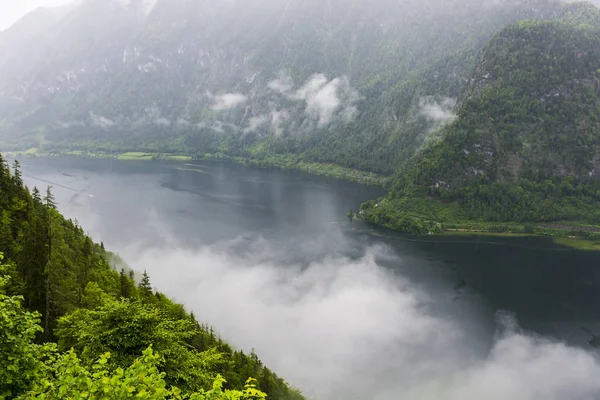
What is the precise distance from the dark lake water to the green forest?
2320 cm

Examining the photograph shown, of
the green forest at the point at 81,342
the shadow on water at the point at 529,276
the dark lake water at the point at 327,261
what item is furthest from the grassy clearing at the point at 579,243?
the green forest at the point at 81,342

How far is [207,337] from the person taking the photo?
49875mm

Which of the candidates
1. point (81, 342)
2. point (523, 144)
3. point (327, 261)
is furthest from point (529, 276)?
point (81, 342)

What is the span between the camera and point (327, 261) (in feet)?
313

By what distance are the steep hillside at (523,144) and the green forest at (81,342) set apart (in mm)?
100378

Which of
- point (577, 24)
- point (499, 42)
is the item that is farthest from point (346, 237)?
point (577, 24)

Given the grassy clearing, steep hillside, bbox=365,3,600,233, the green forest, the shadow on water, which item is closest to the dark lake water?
the shadow on water

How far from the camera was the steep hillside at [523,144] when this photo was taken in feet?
444

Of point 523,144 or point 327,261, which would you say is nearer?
point 327,261

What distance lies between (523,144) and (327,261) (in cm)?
9743

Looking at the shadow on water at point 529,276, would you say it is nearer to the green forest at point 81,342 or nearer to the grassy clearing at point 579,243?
the grassy clearing at point 579,243

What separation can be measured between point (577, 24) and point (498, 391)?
640 ft

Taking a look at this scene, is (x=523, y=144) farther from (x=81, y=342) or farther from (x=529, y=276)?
(x=81, y=342)

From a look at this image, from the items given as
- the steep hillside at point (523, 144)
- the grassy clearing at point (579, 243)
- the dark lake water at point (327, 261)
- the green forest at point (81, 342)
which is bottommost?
the dark lake water at point (327, 261)
